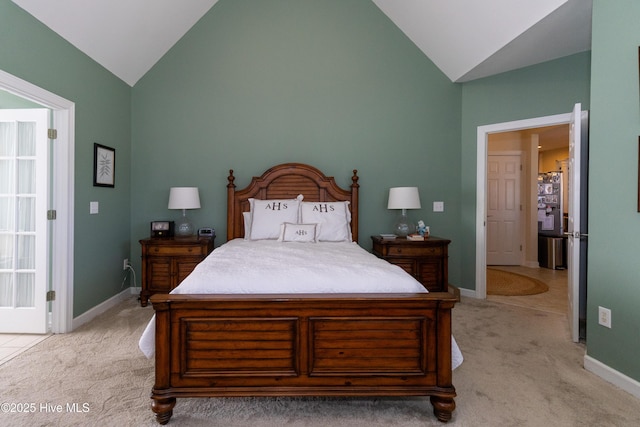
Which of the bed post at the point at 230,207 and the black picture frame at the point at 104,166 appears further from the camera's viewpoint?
the bed post at the point at 230,207

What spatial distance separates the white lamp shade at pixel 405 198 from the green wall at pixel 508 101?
0.78 m

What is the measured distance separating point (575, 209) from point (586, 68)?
5.43 feet

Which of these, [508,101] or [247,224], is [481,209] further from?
[247,224]

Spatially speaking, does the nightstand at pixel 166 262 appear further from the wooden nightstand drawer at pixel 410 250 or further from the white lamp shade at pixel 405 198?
the white lamp shade at pixel 405 198

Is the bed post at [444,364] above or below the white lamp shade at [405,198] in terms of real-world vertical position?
below

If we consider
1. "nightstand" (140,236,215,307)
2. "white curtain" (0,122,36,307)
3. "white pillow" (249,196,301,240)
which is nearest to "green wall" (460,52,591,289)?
"white pillow" (249,196,301,240)

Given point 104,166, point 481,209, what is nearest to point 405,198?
point 481,209

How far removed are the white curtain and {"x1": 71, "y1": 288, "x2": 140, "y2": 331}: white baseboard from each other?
1.24 ft

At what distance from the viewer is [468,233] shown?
417 cm

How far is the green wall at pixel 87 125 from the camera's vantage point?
2.47 m

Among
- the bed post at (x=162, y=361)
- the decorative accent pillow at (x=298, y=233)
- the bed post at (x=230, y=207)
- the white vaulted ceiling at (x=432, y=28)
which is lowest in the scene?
the bed post at (x=162, y=361)

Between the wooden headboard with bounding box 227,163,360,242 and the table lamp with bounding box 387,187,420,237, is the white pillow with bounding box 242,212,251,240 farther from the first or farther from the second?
the table lamp with bounding box 387,187,420,237

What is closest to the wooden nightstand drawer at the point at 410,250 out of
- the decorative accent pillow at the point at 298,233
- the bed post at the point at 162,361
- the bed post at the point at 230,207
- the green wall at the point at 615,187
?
the decorative accent pillow at the point at 298,233

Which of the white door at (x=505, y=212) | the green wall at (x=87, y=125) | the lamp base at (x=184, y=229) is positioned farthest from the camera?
the white door at (x=505, y=212)
